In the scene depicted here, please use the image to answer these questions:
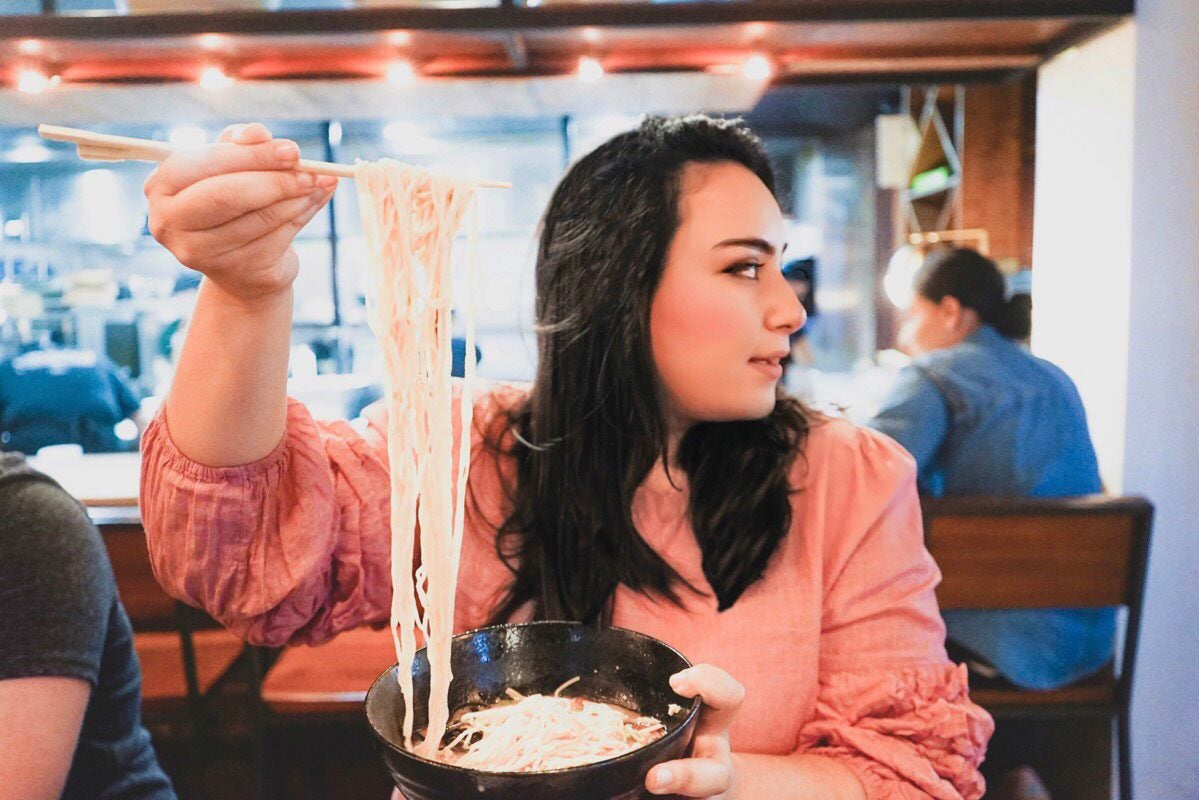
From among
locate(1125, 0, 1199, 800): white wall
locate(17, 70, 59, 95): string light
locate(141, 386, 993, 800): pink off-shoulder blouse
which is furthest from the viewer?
locate(17, 70, 59, 95): string light

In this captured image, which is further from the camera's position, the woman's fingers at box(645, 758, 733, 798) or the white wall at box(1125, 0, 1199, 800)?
the white wall at box(1125, 0, 1199, 800)

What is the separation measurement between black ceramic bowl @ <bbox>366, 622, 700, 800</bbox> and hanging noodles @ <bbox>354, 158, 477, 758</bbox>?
A: 5 centimetres

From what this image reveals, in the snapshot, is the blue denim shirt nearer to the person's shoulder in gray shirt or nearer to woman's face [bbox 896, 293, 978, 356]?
woman's face [bbox 896, 293, 978, 356]

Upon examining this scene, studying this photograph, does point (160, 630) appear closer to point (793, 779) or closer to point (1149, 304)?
point (793, 779)

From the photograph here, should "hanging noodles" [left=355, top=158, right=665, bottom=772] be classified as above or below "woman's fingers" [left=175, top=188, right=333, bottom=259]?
below

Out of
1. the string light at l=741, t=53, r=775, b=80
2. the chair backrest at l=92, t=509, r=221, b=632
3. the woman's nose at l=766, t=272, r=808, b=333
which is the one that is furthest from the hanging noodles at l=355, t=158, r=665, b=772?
the string light at l=741, t=53, r=775, b=80

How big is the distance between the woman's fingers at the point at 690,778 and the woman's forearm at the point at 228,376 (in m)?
0.58

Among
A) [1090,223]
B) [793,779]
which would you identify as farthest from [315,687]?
[1090,223]

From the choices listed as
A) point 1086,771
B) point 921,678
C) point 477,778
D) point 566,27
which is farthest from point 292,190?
point 1086,771

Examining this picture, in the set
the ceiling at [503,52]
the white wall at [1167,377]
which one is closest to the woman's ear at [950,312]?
the white wall at [1167,377]

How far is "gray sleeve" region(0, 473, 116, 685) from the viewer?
1.08 meters

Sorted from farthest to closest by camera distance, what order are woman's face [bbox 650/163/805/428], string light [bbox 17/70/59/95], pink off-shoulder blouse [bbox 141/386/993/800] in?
string light [bbox 17/70/59/95] < woman's face [bbox 650/163/805/428] < pink off-shoulder blouse [bbox 141/386/993/800]

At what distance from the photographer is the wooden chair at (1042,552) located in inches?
84.7

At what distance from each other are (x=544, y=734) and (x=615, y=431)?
57cm
